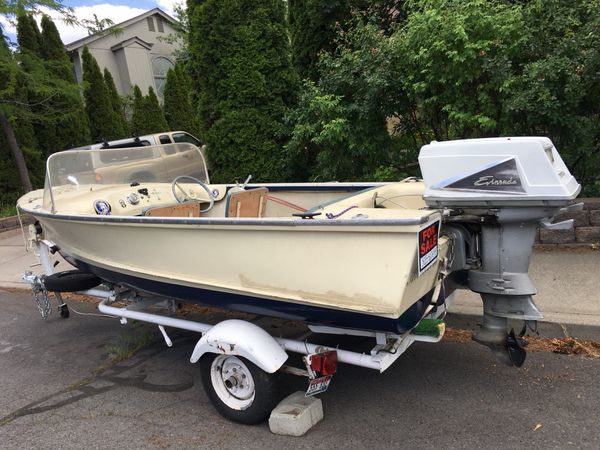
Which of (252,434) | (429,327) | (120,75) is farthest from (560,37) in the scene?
(120,75)

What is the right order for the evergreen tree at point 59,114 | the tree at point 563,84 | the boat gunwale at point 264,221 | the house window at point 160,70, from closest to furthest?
the boat gunwale at point 264,221 → the tree at point 563,84 → the evergreen tree at point 59,114 → the house window at point 160,70

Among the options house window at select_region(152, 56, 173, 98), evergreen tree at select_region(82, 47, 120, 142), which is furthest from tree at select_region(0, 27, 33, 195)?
house window at select_region(152, 56, 173, 98)

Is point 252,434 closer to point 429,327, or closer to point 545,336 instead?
point 429,327

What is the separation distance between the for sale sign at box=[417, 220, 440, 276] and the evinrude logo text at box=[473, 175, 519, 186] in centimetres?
38

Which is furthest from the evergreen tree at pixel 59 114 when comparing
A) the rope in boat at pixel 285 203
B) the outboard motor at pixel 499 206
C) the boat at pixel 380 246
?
the outboard motor at pixel 499 206

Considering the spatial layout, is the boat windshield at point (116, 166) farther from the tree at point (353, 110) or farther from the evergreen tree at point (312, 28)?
the evergreen tree at point (312, 28)

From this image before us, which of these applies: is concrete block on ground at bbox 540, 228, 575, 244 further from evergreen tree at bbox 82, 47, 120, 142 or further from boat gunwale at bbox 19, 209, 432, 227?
evergreen tree at bbox 82, 47, 120, 142

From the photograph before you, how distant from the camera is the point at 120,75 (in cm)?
2542

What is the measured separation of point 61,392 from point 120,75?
24.5 meters

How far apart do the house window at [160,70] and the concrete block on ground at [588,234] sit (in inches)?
959

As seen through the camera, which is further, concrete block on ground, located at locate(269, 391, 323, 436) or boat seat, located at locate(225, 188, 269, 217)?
boat seat, located at locate(225, 188, 269, 217)

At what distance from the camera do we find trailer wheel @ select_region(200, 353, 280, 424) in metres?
3.04

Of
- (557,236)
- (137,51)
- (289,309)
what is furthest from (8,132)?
(137,51)

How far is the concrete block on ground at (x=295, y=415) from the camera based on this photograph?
9.76ft
